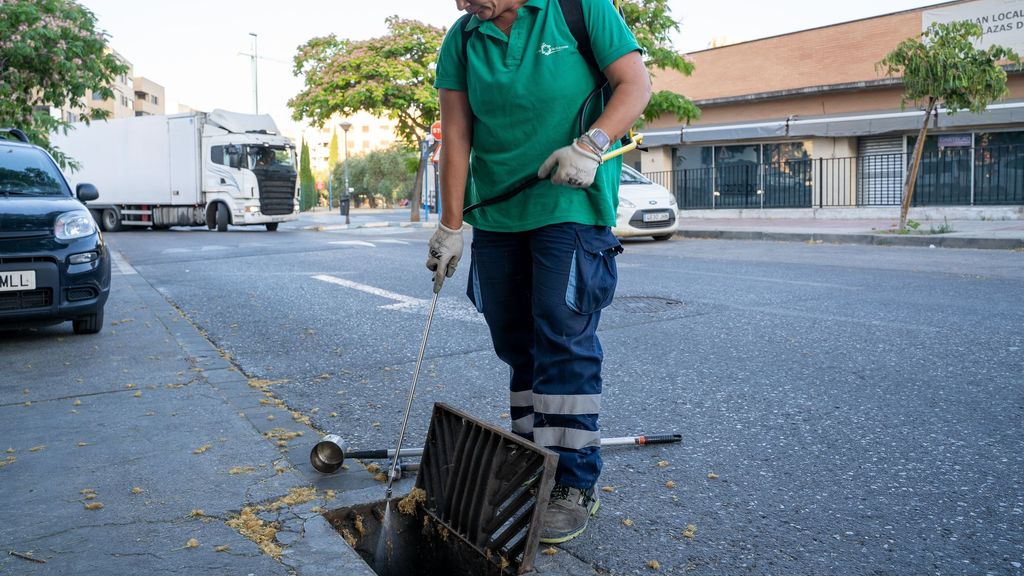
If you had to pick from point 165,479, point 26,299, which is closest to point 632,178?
point 26,299

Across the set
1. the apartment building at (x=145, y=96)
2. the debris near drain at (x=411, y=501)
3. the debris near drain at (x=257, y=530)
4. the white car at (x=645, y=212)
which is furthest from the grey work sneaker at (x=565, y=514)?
the apartment building at (x=145, y=96)

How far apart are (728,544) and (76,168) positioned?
1097 cm

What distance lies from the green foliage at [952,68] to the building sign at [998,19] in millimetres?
7964

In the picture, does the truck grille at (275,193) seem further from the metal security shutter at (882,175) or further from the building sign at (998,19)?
the building sign at (998,19)

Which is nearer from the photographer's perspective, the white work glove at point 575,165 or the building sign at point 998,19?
the white work glove at point 575,165

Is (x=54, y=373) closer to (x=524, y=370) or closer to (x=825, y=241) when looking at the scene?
(x=524, y=370)

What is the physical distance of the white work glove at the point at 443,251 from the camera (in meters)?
2.98

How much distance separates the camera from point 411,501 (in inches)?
115

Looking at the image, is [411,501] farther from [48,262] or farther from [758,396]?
[48,262]

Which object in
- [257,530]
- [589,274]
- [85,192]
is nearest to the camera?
[589,274]

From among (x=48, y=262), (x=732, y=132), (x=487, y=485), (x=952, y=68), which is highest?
(x=732, y=132)

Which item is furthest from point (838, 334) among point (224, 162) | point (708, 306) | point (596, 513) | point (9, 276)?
point (224, 162)

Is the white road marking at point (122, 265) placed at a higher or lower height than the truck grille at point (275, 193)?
lower

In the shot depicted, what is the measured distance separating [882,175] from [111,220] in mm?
24071
